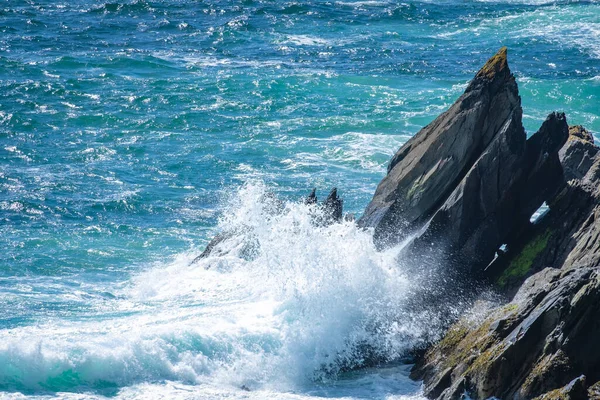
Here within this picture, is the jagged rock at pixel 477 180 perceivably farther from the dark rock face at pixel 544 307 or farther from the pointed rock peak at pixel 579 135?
the pointed rock peak at pixel 579 135

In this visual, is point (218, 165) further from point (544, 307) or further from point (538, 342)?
point (538, 342)

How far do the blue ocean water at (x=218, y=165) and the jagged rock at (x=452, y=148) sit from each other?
1066 millimetres

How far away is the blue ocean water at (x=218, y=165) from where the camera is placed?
17750 millimetres

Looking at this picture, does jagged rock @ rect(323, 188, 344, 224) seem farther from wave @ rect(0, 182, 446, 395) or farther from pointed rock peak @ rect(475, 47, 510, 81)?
pointed rock peak @ rect(475, 47, 510, 81)

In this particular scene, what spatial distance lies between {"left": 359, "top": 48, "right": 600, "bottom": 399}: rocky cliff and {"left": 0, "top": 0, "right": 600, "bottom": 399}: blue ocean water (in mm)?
998

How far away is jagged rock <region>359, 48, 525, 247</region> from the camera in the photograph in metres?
19.9

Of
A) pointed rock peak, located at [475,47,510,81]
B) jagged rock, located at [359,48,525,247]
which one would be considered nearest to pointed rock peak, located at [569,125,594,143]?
jagged rock, located at [359,48,525,247]

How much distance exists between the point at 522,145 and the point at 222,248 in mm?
8721

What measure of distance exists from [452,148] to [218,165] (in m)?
14.2

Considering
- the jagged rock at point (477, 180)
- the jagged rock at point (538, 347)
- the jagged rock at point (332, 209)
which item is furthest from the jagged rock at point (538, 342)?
the jagged rock at point (332, 209)

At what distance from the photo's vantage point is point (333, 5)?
186ft

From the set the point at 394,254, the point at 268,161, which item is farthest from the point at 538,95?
the point at 394,254

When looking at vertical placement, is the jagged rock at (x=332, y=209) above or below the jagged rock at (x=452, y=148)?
below

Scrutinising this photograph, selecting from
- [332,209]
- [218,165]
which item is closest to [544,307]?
[332,209]
